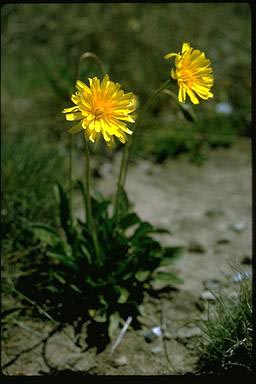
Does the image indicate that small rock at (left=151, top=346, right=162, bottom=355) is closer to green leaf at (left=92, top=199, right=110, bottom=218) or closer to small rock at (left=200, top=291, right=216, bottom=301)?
small rock at (left=200, top=291, right=216, bottom=301)

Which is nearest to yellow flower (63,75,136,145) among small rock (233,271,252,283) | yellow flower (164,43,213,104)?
yellow flower (164,43,213,104)

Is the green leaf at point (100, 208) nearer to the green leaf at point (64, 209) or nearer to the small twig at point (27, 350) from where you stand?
the green leaf at point (64, 209)

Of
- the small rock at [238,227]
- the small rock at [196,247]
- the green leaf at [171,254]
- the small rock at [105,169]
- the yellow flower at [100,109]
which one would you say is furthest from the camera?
the small rock at [105,169]

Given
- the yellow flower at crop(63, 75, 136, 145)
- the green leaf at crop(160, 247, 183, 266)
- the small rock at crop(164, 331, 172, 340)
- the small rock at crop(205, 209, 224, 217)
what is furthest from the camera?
the small rock at crop(205, 209, 224, 217)

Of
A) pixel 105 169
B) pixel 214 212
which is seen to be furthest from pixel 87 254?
pixel 105 169

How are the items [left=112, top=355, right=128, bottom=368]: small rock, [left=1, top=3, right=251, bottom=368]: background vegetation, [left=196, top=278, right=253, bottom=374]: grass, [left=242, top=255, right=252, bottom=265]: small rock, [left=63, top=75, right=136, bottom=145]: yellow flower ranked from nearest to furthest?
[left=63, top=75, right=136, bottom=145]: yellow flower
[left=196, top=278, right=253, bottom=374]: grass
[left=112, top=355, right=128, bottom=368]: small rock
[left=242, top=255, right=252, bottom=265]: small rock
[left=1, top=3, right=251, bottom=368]: background vegetation

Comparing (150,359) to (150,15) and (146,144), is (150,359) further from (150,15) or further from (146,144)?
(150,15)

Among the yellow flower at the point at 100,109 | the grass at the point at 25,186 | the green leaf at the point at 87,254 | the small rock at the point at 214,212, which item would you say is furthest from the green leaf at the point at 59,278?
the small rock at the point at 214,212
